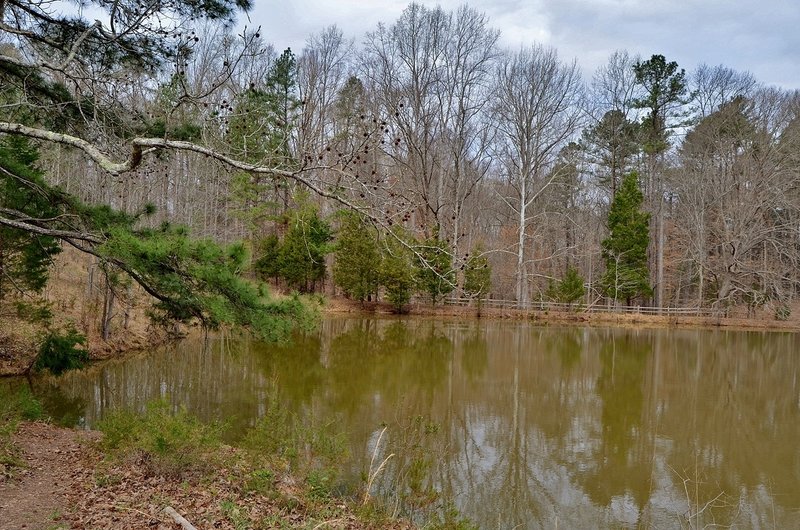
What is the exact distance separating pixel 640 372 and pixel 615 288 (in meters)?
17.2

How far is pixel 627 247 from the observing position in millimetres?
31875

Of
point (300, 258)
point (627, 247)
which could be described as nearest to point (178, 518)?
point (300, 258)

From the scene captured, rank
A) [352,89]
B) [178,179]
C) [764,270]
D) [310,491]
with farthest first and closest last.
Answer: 1. [352,89]
2. [764,270]
3. [178,179]
4. [310,491]

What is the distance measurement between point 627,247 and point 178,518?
31505 millimetres

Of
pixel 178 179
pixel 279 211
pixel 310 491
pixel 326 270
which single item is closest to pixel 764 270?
pixel 326 270

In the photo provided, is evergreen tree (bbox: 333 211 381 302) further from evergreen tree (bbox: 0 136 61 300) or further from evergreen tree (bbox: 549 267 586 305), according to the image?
evergreen tree (bbox: 0 136 61 300)

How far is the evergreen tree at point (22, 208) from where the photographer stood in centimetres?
685

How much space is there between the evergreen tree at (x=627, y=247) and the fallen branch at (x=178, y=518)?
30.3 meters

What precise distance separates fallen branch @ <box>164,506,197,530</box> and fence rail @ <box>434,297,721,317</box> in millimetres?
26179

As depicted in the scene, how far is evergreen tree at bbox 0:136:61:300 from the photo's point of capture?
6.85 meters

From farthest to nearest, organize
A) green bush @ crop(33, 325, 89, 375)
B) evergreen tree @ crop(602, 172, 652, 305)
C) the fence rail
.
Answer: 1. evergreen tree @ crop(602, 172, 652, 305)
2. the fence rail
3. green bush @ crop(33, 325, 89, 375)

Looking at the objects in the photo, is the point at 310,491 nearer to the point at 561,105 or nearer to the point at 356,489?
the point at 356,489

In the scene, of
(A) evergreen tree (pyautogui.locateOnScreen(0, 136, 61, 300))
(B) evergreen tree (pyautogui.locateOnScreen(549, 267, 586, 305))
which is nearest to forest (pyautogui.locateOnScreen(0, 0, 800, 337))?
(B) evergreen tree (pyautogui.locateOnScreen(549, 267, 586, 305))

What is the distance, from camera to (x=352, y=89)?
33.9m
